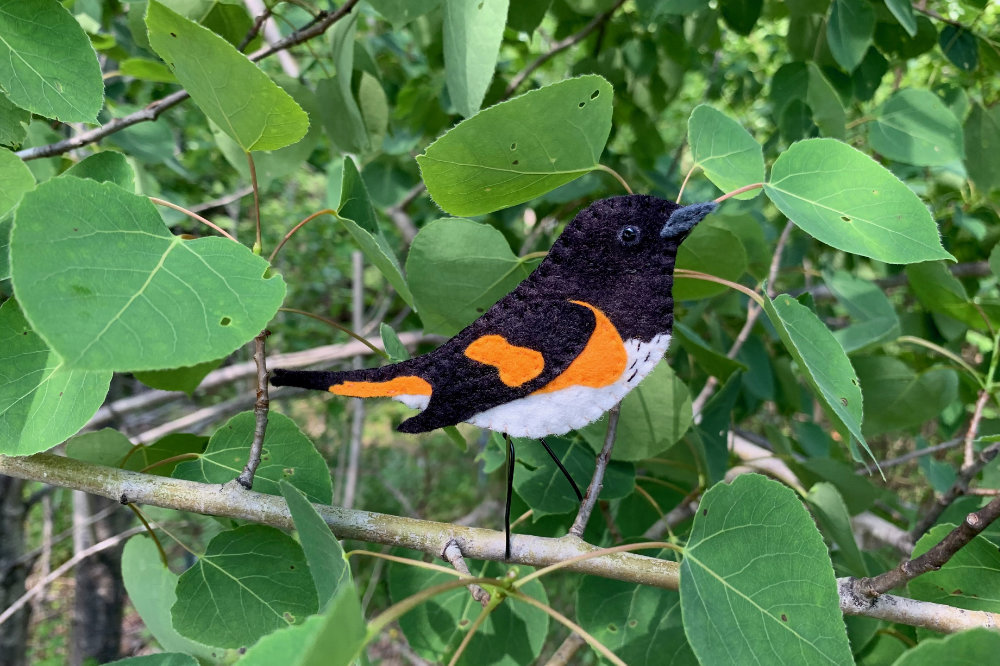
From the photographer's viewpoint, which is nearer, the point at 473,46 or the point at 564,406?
the point at 564,406

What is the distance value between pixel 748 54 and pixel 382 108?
2.17 metres

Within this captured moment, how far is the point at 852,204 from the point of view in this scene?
1.77ft

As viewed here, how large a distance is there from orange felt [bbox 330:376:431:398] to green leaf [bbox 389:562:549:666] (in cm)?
36

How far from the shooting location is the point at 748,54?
2648 mm

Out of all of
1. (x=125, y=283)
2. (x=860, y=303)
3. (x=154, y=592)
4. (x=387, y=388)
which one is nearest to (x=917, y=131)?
(x=860, y=303)

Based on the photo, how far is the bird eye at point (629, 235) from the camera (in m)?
0.54

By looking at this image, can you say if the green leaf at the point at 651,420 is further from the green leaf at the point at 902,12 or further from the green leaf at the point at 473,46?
the green leaf at the point at 902,12

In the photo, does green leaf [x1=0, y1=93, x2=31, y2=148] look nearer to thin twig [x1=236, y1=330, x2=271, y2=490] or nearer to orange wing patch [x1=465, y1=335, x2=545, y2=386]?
thin twig [x1=236, y1=330, x2=271, y2=490]

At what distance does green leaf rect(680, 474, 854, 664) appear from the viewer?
47 centimetres

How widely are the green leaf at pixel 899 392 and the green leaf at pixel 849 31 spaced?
0.46m

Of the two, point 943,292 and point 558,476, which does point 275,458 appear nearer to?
point 558,476

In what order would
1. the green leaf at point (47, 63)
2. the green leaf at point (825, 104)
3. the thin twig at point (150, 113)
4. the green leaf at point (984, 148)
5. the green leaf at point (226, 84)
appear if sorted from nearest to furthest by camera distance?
the green leaf at point (226, 84)
the green leaf at point (47, 63)
the thin twig at point (150, 113)
the green leaf at point (825, 104)
the green leaf at point (984, 148)

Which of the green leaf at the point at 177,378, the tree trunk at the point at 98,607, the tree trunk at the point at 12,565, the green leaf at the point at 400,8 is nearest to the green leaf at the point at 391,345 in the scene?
the green leaf at the point at 177,378

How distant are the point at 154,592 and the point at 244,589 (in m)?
0.25
